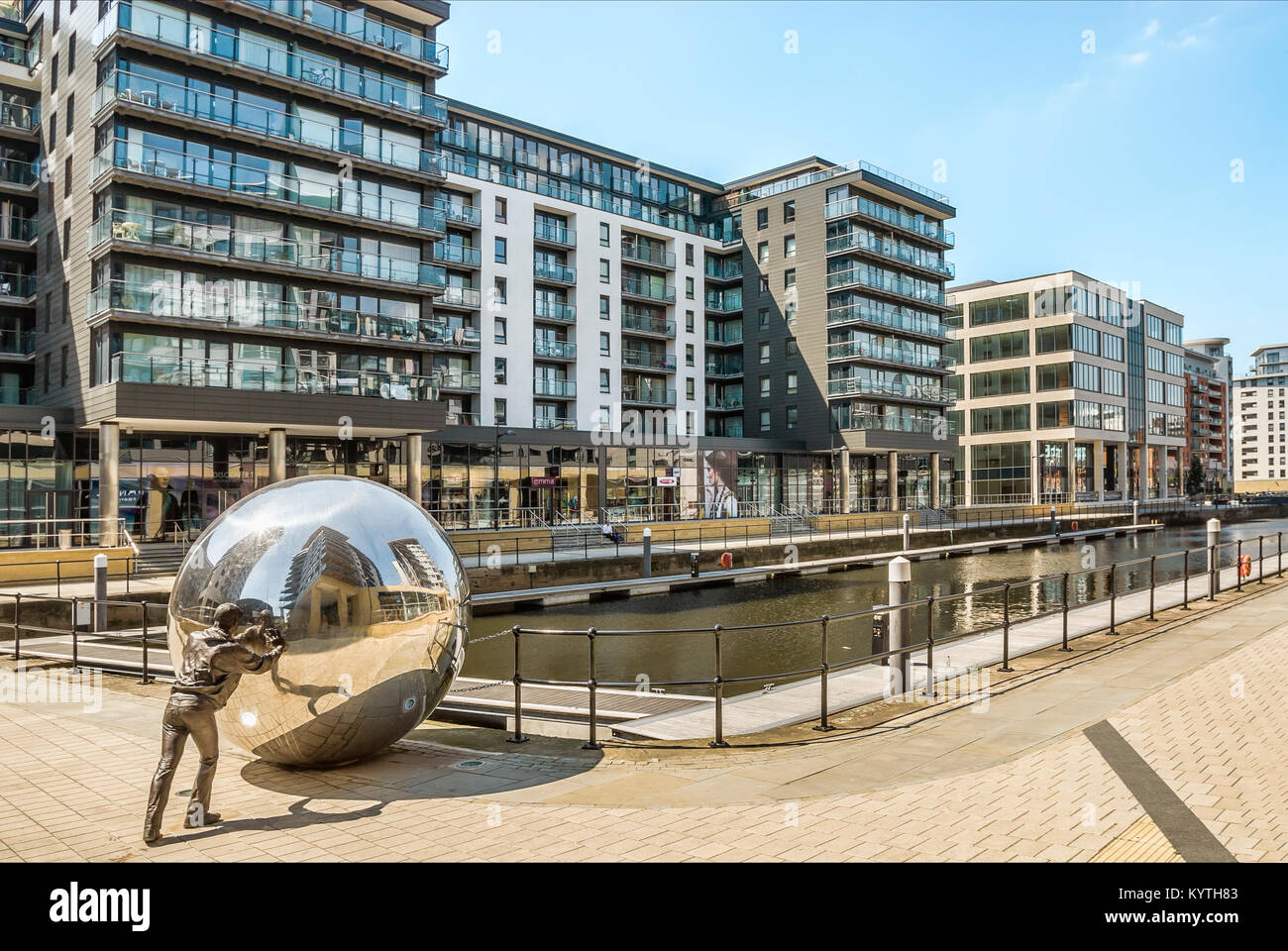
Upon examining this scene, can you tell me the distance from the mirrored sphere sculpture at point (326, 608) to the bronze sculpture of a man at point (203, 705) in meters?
0.18

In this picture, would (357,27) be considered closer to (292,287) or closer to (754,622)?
(292,287)

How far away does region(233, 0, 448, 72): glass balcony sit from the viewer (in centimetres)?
3225

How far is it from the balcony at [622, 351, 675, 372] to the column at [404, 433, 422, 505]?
77.9ft

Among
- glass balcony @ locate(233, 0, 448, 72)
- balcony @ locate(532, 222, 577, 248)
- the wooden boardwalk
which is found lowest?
the wooden boardwalk

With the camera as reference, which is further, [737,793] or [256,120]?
[256,120]

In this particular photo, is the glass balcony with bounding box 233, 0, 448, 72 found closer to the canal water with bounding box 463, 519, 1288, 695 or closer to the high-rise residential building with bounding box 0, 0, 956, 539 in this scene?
the high-rise residential building with bounding box 0, 0, 956, 539

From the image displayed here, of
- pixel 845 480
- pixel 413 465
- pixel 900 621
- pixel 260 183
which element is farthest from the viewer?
pixel 845 480

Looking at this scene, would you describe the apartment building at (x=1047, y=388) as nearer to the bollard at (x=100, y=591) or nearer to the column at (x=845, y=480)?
the column at (x=845, y=480)

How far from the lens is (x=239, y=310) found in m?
30.7

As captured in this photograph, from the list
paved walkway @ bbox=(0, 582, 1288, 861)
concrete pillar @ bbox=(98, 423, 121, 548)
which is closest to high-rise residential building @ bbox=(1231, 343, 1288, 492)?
concrete pillar @ bbox=(98, 423, 121, 548)

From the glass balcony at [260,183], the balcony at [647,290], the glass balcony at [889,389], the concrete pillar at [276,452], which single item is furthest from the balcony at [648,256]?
the concrete pillar at [276,452]

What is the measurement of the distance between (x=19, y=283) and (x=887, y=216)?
48.1 m

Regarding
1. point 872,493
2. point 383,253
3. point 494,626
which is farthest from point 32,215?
point 872,493

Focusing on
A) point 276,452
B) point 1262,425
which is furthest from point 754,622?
point 1262,425
